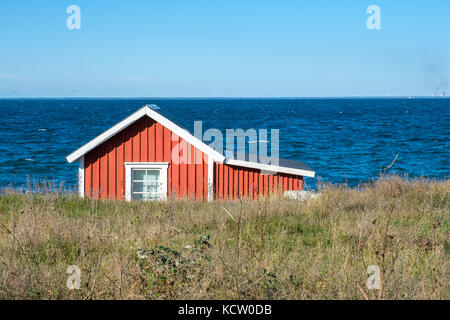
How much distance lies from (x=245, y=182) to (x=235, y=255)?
11.3 meters

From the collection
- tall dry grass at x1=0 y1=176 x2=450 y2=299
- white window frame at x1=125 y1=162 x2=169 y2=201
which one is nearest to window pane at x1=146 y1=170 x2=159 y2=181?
white window frame at x1=125 y1=162 x2=169 y2=201

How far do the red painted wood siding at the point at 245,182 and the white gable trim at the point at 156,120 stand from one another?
69 centimetres

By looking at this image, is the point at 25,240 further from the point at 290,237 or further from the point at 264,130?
the point at 264,130

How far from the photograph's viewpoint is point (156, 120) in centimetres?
1716

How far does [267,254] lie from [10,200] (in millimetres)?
8715

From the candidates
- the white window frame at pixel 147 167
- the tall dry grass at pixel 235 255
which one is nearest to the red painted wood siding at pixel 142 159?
the white window frame at pixel 147 167

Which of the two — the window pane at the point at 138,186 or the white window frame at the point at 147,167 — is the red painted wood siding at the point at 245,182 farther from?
the window pane at the point at 138,186

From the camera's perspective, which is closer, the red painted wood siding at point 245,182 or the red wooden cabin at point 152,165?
the red wooden cabin at point 152,165

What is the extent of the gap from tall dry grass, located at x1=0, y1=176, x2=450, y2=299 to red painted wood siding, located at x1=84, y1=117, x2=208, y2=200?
15.4 ft

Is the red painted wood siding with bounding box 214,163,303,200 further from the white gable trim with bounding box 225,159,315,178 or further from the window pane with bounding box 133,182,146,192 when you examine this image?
the window pane with bounding box 133,182,146,192

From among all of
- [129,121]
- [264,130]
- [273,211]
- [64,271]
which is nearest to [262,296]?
[64,271]

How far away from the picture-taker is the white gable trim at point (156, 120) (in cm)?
1702

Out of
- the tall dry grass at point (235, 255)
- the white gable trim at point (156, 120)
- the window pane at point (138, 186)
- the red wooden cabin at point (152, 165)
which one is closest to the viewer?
the tall dry grass at point (235, 255)

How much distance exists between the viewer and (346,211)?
11.8m
